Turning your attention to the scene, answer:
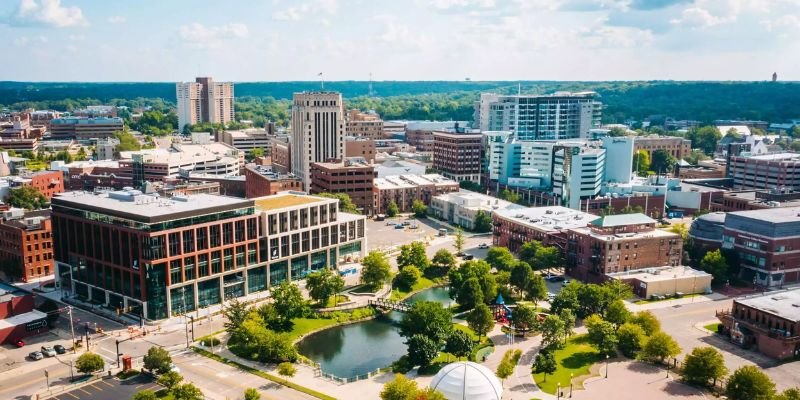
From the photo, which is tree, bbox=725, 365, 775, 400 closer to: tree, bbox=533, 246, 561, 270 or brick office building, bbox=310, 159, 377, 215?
tree, bbox=533, 246, 561, 270

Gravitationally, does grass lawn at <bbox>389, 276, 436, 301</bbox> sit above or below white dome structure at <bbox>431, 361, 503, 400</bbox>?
below

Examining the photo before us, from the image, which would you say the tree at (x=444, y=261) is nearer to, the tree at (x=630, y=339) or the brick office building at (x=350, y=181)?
the tree at (x=630, y=339)

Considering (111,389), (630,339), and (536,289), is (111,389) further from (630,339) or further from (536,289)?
(630,339)

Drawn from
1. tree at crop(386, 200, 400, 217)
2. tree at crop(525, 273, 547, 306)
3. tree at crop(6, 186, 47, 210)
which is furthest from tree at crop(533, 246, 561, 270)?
tree at crop(6, 186, 47, 210)

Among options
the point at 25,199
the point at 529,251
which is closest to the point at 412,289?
the point at 529,251

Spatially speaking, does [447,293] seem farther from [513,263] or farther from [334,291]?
[334,291]

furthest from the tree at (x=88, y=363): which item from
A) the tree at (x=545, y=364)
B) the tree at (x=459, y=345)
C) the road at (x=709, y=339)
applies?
the road at (x=709, y=339)
